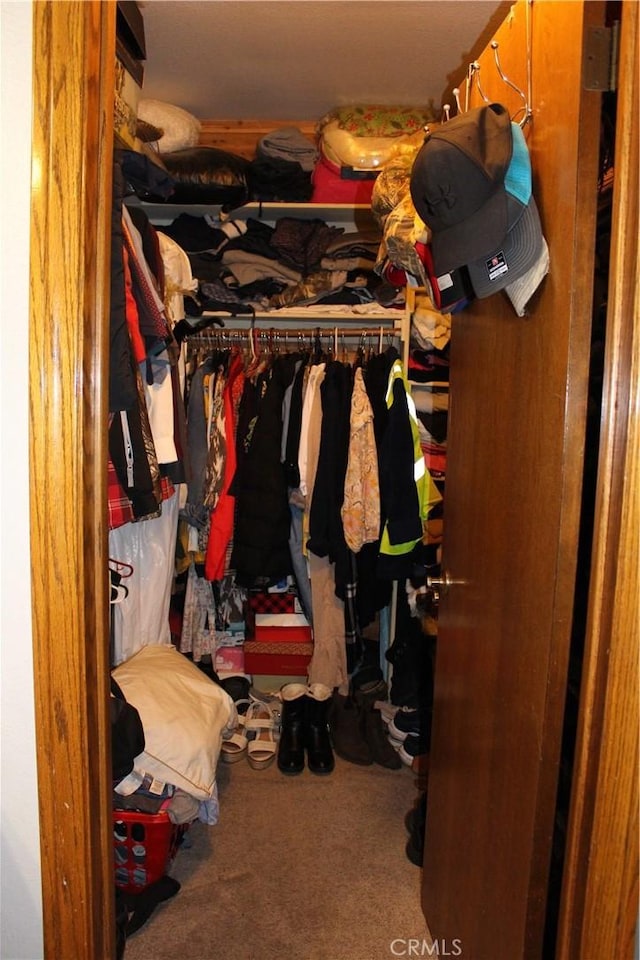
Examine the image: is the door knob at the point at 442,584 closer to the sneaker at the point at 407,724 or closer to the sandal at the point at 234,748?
the sneaker at the point at 407,724

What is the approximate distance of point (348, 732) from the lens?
240 centimetres

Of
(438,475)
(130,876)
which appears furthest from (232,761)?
(438,475)

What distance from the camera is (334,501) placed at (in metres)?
2.22

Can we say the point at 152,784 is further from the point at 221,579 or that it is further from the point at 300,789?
the point at 221,579

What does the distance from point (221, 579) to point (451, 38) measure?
2192mm

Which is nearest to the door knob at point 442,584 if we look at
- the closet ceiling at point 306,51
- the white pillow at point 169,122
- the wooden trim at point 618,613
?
the wooden trim at point 618,613

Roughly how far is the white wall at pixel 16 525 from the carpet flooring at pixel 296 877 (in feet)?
3.10

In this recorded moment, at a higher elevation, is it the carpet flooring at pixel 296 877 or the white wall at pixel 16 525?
the white wall at pixel 16 525

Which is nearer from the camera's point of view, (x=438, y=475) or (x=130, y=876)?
(x=130, y=876)

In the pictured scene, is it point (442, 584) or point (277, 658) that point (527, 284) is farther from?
point (277, 658)

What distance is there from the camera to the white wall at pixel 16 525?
75 cm

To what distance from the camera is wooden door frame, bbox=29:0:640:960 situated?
0.73 m

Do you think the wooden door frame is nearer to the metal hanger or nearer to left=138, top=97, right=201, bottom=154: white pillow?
the metal hanger

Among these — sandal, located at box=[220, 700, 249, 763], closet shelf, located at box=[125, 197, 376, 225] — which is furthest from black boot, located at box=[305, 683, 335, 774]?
closet shelf, located at box=[125, 197, 376, 225]
